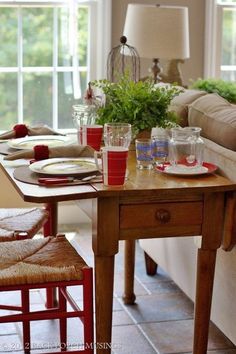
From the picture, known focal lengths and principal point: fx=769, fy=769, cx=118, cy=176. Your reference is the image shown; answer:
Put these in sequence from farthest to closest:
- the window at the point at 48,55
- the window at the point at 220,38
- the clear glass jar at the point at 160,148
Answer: the window at the point at 220,38 < the window at the point at 48,55 < the clear glass jar at the point at 160,148

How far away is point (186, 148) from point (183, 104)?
26.4 inches

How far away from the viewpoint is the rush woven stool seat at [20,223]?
3018 mm

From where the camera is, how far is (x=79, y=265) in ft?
8.37

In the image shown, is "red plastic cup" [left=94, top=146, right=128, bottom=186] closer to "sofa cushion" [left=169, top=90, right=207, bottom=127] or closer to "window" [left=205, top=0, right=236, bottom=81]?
"sofa cushion" [left=169, top=90, right=207, bottom=127]

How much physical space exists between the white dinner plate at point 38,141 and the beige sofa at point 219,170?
0.52 m

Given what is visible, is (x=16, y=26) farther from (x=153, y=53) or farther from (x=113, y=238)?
(x=113, y=238)

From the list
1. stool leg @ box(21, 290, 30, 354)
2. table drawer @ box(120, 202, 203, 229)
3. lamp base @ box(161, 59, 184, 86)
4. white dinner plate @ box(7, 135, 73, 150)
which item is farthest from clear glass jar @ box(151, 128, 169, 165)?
lamp base @ box(161, 59, 184, 86)

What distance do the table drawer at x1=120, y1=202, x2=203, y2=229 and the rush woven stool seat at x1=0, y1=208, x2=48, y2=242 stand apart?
0.59 meters

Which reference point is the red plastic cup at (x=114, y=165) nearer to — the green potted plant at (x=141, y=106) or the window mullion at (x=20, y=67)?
the green potted plant at (x=141, y=106)

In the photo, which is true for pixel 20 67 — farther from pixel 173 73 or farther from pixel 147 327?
pixel 147 327

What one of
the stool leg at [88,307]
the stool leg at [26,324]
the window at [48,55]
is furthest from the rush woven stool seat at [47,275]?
the window at [48,55]

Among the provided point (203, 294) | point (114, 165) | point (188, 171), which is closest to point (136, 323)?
point (203, 294)

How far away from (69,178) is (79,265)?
30 centimetres

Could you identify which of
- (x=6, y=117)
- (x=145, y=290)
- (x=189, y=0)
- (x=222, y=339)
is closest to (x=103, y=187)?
(x=222, y=339)
